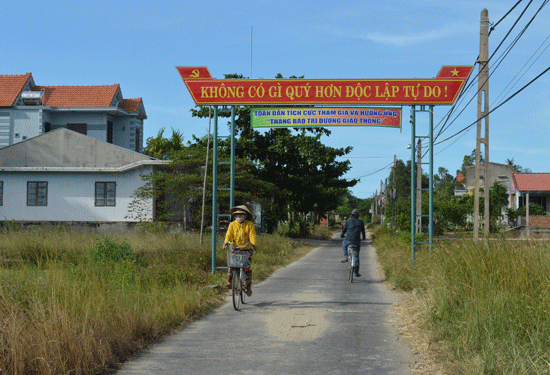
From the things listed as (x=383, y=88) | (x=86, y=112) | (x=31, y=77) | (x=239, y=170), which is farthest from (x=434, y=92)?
(x=31, y=77)

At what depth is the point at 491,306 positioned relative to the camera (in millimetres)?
6344

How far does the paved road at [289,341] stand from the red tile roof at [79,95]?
113ft

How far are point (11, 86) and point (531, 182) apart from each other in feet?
152

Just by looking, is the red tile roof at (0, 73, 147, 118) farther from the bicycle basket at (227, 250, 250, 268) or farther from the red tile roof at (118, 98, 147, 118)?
the bicycle basket at (227, 250, 250, 268)

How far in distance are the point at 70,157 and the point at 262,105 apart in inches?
942

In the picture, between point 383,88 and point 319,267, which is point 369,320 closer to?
point 383,88

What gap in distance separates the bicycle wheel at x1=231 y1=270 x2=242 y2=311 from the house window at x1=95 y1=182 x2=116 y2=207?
2429 centimetres

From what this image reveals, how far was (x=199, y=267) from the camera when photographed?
14.3 m

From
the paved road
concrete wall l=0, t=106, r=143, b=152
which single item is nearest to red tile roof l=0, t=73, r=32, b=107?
concrete wall l=0, t=106, r=143, b=152

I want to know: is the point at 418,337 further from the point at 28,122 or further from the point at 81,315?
the point at 28,122

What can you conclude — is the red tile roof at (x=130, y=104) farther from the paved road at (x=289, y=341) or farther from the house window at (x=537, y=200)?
the house window at (x=537, y=200)

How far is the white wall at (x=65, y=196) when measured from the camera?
32125mm

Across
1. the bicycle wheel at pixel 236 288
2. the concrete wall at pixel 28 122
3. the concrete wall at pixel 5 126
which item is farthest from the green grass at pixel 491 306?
the concrete wall at pixel 5 126

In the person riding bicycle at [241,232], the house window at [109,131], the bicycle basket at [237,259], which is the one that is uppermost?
the house window at [109,131]
